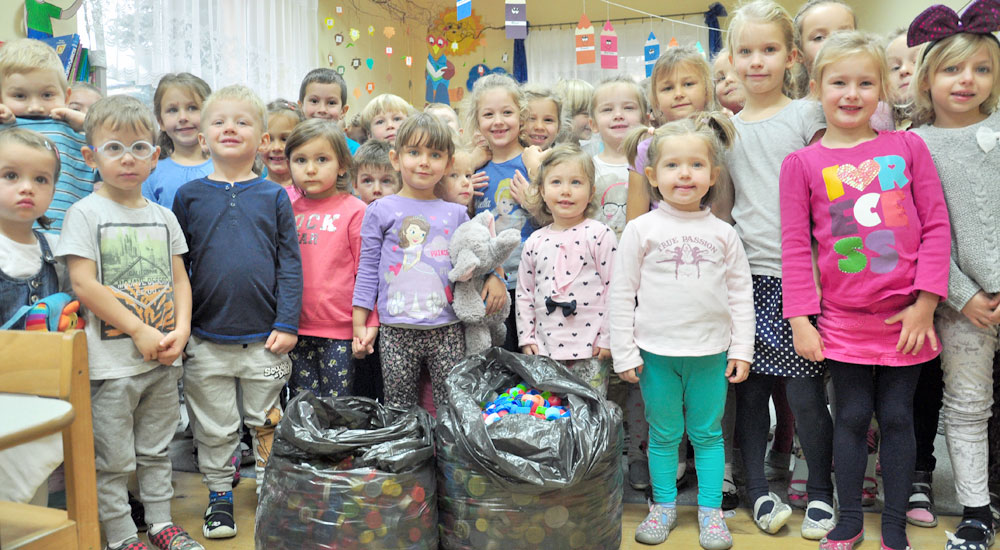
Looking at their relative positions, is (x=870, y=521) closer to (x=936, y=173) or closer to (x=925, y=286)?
(x=925, y=286)

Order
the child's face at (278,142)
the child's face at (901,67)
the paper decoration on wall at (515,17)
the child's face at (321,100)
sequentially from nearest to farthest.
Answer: the child's face at (901,67) → the child's face at (278,142) → the child's face at (321,100) → the paper decoration on wall at (515,17)

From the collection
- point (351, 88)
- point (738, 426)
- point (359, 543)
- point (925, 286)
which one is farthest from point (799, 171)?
point (351, 88)

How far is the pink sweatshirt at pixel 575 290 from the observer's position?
2113 millimetres

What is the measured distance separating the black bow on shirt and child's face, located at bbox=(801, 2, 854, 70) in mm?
1113

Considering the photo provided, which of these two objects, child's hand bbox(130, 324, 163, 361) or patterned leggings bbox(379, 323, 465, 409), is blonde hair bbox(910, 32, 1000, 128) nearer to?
patterned leggings bbox(379, 323, 465, 409)

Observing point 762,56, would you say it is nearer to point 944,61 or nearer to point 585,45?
point 944,61

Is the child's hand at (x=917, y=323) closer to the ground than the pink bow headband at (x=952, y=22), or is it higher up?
closer to the ground

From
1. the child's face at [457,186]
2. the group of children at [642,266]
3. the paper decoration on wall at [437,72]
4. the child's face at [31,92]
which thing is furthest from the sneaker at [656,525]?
the paper decoration on wall at [437,72]

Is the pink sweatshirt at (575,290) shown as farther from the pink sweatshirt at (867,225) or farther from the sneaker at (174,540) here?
the sneaker at (174,540)

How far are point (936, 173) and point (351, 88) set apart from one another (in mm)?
5998

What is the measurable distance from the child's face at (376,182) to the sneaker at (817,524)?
1760 millimetres

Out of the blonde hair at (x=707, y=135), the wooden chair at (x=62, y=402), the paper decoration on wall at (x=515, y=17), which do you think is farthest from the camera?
the paper decoration on wall at (x=515, y=17)

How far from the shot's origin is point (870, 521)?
81.4 inches

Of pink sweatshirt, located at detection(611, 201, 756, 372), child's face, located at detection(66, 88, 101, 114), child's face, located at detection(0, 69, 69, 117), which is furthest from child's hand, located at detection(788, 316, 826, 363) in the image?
child's face, located at detection(66, 88, 101, 114)
